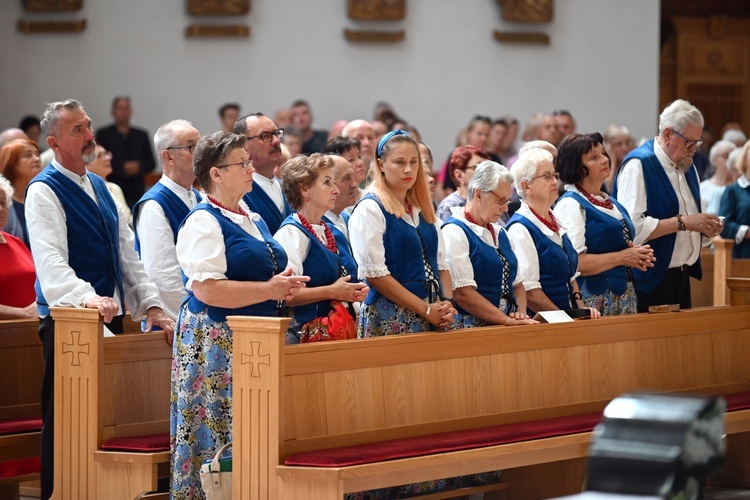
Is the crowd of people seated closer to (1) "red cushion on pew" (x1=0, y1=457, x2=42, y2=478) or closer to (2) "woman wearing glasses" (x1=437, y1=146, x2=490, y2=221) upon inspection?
(2) "woman wearing glasses" (x1=437, y1=146, x2=490, y2=221)

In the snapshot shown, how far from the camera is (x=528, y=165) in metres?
5.33

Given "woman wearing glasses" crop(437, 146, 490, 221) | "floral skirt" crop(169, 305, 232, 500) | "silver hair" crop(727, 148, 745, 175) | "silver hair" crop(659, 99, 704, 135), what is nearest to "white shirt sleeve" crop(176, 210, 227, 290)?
"floral skirt" crop(169, 305, 232, 500)

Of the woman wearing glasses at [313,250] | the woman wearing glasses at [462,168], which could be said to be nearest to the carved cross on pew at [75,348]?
the woman wearing glasses at [313,250]

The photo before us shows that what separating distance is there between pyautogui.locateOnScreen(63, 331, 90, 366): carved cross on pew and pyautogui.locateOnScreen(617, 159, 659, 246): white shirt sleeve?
2784 mm

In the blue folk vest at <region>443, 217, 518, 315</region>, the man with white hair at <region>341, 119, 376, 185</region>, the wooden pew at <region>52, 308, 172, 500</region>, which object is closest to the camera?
the wooden pew at <region>52, 308, 172, 500</region>

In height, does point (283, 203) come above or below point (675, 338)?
above

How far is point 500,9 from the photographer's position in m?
12.2

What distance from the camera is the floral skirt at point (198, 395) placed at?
4176 millimetres

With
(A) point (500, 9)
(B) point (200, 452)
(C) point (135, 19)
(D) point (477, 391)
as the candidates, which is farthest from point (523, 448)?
(A) point (500, 9)

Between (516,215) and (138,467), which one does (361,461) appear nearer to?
(138,467)

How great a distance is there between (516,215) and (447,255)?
57 centimetres

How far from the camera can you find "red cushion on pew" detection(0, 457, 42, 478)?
192 inches

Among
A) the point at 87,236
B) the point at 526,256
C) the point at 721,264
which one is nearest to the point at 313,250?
the point at 87,236

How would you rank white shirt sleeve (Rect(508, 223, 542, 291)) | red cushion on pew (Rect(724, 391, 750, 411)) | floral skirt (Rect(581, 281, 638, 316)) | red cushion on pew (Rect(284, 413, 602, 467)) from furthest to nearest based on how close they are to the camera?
floral skirt (Rect(581, 281, 638, 316)) < white shirt sleeve (Rect(508, 223, 542, 291)) < red cushion on pew (Rect(724, 391, 750, 411)) < red cushion on pew (Rect(284, 413, 602, 467))
